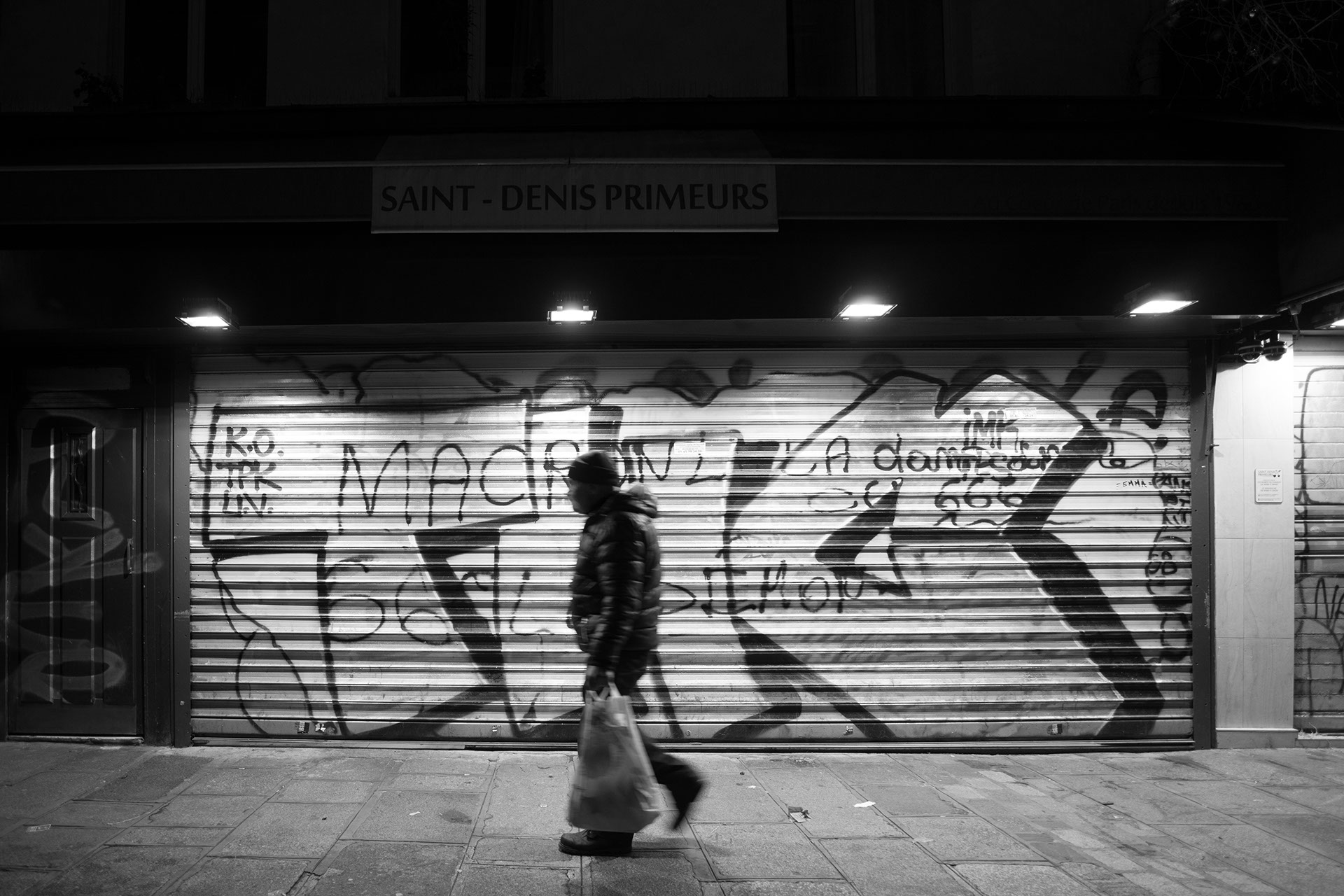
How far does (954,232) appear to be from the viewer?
17.7ft

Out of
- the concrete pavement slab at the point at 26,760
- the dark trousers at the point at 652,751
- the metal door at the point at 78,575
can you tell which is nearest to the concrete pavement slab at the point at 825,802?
the dark trousers at the point at 652,751

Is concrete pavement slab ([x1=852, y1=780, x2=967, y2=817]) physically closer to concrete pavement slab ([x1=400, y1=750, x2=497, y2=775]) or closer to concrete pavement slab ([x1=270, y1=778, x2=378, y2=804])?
concrete pavement slab ([x1=400, y1=750, x2=497, y2=775])

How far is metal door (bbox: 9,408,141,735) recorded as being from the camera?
586 cm

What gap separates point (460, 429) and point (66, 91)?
408cm

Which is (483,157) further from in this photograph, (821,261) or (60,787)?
(60,787)

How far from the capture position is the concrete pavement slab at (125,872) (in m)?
3.65

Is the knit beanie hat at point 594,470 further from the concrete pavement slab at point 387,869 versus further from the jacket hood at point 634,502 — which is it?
→ the concrete pavement slab at point 387,869

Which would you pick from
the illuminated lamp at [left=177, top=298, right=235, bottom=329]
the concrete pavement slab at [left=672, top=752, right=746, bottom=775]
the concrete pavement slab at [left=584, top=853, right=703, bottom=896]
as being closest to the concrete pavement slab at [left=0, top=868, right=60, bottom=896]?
the concrete pavement slab at [left=584, top=853, right=703, bottom=896]

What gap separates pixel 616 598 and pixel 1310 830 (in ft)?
14.3

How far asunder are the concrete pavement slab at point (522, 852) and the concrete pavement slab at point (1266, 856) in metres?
3.51

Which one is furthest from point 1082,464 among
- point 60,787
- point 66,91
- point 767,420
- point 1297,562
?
point 66,91

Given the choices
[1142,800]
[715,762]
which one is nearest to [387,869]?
[715,762]

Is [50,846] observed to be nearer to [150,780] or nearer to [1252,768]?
[150,780]

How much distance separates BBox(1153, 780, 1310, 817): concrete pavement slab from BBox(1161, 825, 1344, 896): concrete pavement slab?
29cm
